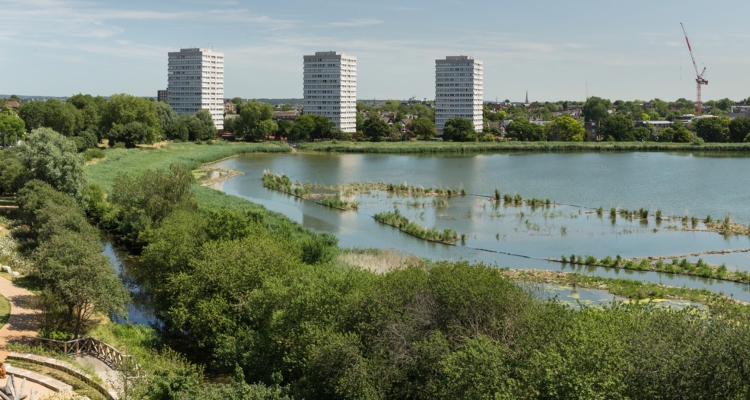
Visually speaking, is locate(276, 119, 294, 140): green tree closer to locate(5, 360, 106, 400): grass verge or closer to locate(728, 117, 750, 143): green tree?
locate(728, 117, 750, 143): green tree

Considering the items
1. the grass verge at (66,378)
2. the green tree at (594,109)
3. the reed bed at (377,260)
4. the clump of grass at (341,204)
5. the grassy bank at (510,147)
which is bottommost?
the grass verge at (66,378)

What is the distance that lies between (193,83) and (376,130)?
3773 cm

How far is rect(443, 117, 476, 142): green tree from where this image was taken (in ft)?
282

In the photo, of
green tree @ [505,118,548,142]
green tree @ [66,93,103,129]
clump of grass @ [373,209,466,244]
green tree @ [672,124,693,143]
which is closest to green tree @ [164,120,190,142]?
green tree @ [66,93,103,129]

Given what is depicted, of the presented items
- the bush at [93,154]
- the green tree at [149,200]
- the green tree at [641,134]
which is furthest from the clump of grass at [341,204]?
the green tree at [641,134]

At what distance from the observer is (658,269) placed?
2538 cm

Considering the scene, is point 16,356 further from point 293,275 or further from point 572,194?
point 572,194

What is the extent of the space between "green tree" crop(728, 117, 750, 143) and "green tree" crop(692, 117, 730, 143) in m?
0.73

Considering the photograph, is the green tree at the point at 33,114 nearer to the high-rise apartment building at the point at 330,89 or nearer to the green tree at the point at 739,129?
the high-rise apartment building at the point at 330,89

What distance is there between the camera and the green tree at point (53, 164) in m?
30.0

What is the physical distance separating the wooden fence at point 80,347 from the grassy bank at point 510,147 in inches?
2388

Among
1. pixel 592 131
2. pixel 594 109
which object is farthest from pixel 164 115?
pixel 594 109

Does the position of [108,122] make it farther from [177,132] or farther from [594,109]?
[594,109]

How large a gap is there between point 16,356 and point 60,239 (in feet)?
15.8
